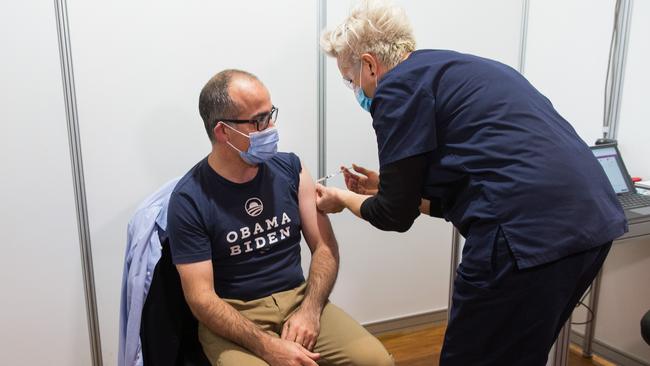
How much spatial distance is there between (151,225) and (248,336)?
0.44 m

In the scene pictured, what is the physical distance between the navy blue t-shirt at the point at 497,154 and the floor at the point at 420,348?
1376mm

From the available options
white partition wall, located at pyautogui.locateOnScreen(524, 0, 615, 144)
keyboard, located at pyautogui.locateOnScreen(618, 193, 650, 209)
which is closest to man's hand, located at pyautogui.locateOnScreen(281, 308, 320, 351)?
keyboard, located at pyautogui.locateOnScreen(618, 193, 650, 209)

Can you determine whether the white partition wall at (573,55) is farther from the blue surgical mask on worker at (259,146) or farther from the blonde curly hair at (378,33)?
the blue surgical mask on worker at (259,146)

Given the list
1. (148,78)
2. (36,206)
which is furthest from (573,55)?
(36,206)

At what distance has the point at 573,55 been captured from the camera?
2.37 m

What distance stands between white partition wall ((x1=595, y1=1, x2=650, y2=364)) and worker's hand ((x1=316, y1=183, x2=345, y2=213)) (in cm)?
129

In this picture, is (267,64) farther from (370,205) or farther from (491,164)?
(491,164)

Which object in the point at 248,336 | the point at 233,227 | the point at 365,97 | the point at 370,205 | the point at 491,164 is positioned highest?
the point at 365,97

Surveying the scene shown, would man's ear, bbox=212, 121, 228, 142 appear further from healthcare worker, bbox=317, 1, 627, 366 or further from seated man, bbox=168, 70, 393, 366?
healthcare worker, bbox=317, 1, 627, 366

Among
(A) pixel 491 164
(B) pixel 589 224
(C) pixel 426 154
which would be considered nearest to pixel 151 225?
(C) pixel 426 154

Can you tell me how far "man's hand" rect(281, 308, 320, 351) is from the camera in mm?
1473

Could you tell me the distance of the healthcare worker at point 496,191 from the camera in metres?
1.08

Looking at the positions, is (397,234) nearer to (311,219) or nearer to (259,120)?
(311,219)

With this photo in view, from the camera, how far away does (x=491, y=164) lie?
1095 millimetres
